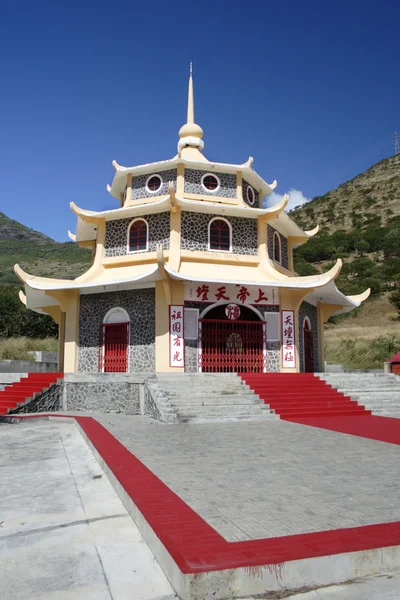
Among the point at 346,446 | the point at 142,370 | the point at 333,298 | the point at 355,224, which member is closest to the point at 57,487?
the point at 346,446

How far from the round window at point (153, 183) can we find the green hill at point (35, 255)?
32442 mm

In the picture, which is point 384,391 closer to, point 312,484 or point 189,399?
point 189,399

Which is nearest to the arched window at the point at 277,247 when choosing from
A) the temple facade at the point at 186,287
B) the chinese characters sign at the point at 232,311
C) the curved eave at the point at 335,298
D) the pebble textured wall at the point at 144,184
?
the temple facade at the point at 186,287

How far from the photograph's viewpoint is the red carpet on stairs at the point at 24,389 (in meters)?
13.8

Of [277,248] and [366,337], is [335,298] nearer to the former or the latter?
[277,248]

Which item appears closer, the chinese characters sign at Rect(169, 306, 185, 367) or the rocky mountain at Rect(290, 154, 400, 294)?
the chinese characters sign at Rect(169, 306, 185, 367)

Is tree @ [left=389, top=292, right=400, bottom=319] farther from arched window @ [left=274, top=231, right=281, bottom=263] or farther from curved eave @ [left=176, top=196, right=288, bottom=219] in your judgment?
curved eave @ [left=176, top=196, right=288, bottom=219]

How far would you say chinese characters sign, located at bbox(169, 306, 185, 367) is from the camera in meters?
15.4

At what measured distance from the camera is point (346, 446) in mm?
7582

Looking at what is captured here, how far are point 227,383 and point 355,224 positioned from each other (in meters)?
56.3

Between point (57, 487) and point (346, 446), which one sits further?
point (346, 446)

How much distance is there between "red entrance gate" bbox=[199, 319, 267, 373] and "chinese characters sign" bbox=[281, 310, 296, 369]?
712 mm

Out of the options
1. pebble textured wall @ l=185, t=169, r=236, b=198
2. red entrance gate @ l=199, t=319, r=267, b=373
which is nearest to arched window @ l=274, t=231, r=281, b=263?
pebble textured wall @ l=185, t=169, r=236, b=198

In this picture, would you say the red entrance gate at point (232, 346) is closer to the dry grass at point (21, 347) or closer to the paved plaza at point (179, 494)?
the paved plaza at point (179, 494)
